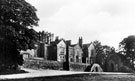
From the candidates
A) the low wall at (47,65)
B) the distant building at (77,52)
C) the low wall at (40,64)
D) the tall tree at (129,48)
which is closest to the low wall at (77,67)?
the low wall at (47,65)

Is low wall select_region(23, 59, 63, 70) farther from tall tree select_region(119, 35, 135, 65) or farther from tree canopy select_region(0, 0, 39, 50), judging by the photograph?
tall tree select_region(119, 35, 135, 65)

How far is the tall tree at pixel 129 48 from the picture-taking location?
292ft

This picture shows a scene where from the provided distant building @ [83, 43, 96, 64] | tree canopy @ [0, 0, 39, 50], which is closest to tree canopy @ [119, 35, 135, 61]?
distant building @ [83, 43, 96, 64]

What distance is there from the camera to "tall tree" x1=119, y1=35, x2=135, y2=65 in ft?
292

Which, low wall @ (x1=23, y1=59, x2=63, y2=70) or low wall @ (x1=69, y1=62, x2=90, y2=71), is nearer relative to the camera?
low wall @ (x1=23, y1=59, x2=63, y2=70)

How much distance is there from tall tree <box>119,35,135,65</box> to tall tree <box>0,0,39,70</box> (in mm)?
61703

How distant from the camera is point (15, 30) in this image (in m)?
34.1

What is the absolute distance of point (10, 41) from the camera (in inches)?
1296

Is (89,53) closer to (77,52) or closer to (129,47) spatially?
(77,52)

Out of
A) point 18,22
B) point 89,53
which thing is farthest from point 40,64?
point 89,53

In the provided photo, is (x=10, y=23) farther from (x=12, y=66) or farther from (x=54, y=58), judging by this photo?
(x=54, y=58)

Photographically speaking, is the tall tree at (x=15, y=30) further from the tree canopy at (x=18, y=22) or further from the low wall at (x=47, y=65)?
the low wall at (x=47, y=65)

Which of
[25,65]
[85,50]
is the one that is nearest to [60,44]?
[85,50]

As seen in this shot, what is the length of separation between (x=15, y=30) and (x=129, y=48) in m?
67.3
